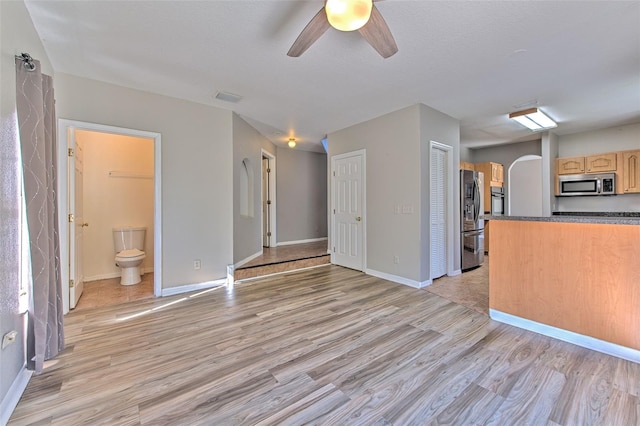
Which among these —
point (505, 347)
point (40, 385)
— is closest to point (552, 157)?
point (505, 347)

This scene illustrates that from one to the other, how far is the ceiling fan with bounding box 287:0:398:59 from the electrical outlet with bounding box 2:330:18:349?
255 cm

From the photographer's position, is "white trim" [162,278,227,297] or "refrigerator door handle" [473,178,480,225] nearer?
"white trim" [162,278,227,297]

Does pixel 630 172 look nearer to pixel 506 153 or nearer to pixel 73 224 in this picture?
pixel 506 153

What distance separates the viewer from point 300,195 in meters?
6.88

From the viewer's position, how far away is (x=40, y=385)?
1.76 meters

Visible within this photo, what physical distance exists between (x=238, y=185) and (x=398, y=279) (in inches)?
117

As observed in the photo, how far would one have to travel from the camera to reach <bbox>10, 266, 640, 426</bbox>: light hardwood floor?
1.52 meters

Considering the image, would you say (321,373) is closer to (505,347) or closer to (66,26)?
(505,347)

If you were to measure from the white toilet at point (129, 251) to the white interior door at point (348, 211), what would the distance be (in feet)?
10.5

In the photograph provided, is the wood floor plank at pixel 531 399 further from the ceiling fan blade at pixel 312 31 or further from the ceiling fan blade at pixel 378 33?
the ceiling fan blade at pixel 312 31

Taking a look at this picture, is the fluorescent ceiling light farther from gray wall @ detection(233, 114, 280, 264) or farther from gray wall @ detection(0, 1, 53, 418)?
gray wall @ detection(0, 1, 53, 418)

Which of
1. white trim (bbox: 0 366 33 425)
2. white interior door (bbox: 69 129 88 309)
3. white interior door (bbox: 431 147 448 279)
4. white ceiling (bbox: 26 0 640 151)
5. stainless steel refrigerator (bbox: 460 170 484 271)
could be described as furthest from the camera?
stainless steel refrigerator (bbox: 460 170 484 271)

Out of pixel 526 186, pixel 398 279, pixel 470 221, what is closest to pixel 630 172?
pixel 526 186

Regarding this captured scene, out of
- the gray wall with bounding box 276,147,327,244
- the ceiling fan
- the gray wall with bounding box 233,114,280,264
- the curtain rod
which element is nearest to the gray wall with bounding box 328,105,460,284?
the gray wall with bounding box 233,114,280,264
